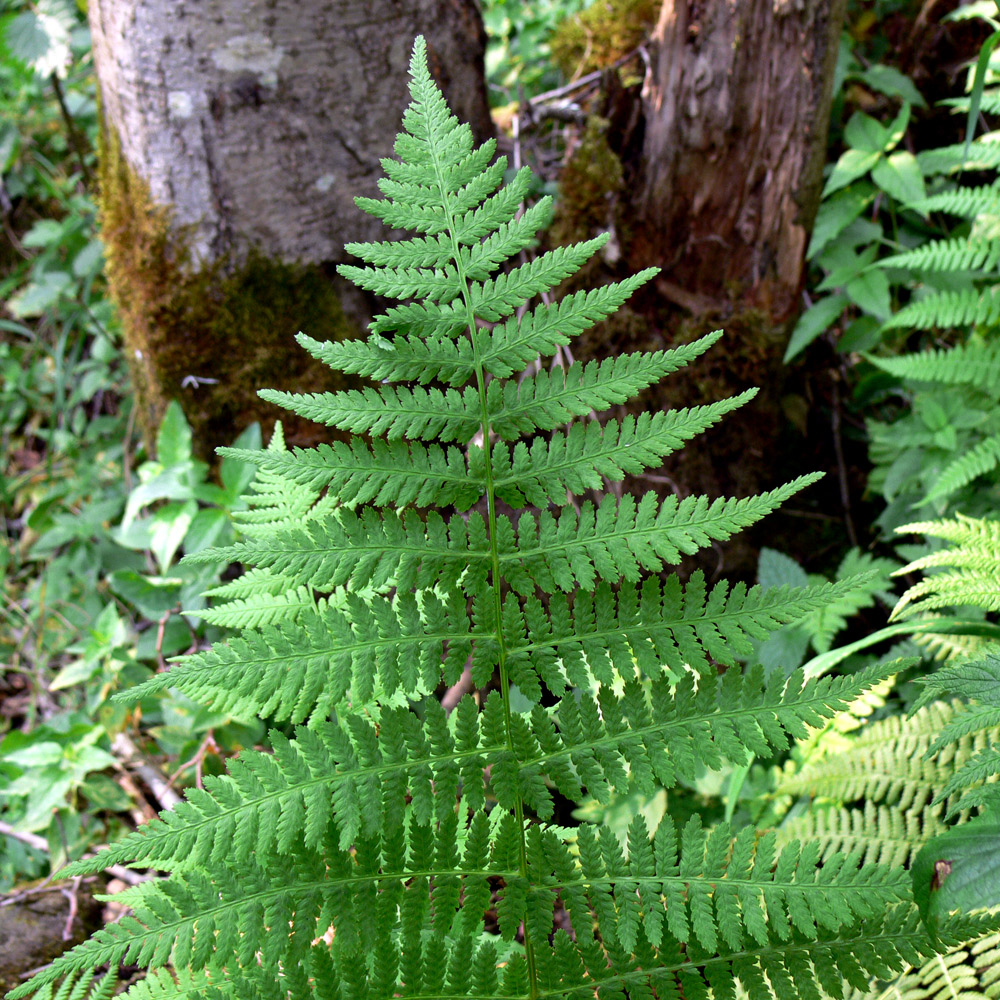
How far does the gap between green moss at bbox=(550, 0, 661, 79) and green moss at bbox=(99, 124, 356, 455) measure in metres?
1.63

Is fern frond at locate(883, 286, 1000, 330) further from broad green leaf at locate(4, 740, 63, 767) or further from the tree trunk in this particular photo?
broad green leaf at locate(4, 740, 63, 767)

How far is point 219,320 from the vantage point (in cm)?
258

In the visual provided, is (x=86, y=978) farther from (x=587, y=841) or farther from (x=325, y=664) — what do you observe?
(x=587, y=841)

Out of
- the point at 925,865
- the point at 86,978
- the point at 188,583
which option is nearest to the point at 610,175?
the point at 188,583

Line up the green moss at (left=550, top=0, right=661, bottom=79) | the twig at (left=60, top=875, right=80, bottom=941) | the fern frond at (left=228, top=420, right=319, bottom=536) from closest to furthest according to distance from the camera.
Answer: the fern frond at (left=228, top=420, right=319, bottom=536), the twig at (left=60, top=875, right=80, bottom=941), the green moss at (left=550, top=0, right=661, bottom=79)

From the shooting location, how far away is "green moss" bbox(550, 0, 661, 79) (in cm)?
303

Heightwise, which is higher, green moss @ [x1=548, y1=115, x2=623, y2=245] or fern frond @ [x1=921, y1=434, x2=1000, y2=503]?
green moss @ [x1=548, y1=115, x2=623, y2=245]

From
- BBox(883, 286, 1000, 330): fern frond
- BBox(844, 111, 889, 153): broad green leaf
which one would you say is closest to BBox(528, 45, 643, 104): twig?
BBox(844, 111, 889, 153): broad green leaf

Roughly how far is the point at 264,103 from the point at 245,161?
0.19m

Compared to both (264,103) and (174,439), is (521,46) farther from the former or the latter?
(174,439)

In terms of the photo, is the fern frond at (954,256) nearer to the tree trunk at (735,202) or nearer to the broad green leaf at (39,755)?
the tree trunk at (735,202)

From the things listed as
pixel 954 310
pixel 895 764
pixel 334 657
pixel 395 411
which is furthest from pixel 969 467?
pixel 334 657

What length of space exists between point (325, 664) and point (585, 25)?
3226mm

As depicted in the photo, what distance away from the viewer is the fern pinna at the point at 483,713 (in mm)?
1062
